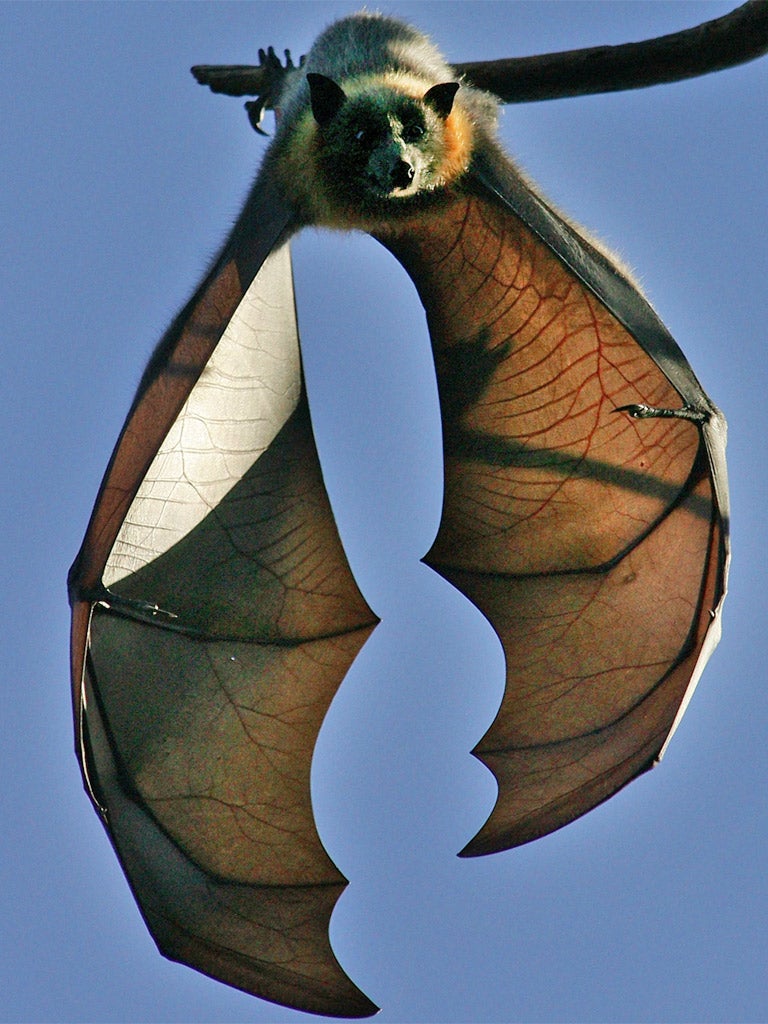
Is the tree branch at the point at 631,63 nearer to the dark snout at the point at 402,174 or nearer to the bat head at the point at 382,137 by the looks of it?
the bat head at the point at 382,137

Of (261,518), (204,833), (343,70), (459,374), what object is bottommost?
(204,833)

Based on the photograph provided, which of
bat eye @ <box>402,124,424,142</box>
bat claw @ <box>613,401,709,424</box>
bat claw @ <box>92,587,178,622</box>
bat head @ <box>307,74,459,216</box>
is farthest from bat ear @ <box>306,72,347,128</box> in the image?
bat claw @ <box>92,587,178,622</box>

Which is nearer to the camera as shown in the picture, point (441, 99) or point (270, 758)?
point (441, 99)

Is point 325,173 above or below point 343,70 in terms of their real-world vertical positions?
below

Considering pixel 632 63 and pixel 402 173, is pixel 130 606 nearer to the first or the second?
pixel 402 173

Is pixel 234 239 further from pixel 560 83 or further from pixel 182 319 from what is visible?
pixel 560 83

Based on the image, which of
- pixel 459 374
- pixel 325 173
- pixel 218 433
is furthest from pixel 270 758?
pixel 325 173

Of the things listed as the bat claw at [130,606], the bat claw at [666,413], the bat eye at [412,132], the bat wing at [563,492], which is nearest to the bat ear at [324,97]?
the bat eye at [412,132]
